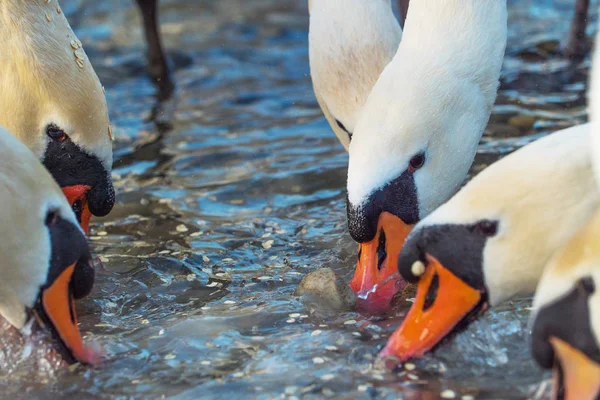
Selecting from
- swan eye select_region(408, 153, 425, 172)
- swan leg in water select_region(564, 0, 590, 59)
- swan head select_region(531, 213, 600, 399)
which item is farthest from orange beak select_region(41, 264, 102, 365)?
swan leg in water select_region(564, 0, 590, 59)

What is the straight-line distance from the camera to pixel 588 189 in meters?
4.51

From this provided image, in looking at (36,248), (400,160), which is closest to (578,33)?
(400,160)

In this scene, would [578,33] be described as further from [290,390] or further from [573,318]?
[573,318]

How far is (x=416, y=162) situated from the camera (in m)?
5.54

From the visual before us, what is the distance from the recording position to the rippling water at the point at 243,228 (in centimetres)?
487

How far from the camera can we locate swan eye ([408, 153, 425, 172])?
5508 mm

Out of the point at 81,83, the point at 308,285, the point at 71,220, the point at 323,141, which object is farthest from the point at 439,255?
the point at 323,141

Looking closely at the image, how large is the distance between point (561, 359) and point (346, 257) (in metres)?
2.28

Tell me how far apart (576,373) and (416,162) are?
1685 mm

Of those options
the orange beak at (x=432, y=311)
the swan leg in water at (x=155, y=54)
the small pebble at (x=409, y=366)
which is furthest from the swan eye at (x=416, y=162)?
the swan leg in water at (x=155, y=54)

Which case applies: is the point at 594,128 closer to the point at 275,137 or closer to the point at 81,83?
the point at 81,83

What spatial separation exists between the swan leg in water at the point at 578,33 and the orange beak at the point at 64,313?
634 cm

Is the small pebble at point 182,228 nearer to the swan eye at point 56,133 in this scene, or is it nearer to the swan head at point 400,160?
the swan eye at point 56,133

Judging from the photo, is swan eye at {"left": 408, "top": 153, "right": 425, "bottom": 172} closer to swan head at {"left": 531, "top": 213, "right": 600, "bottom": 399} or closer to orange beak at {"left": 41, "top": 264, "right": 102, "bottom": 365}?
swan head at {"left": 531, "top": 213, "right": 600, "bottom": 399}
